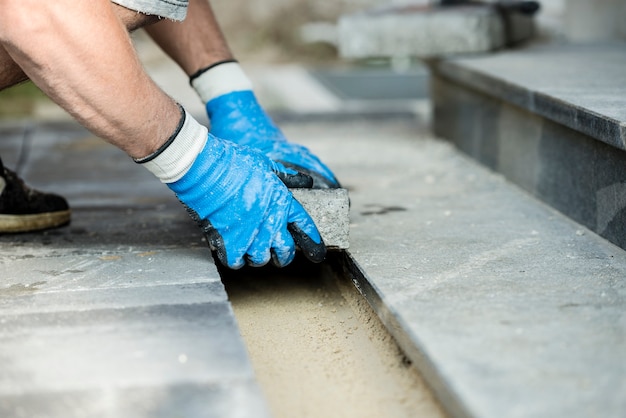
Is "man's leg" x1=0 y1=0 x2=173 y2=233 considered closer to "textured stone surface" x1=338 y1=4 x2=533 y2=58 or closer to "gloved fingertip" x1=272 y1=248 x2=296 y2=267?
"gloved fingertip" x1=272 y1=248 x2=296 y2=267

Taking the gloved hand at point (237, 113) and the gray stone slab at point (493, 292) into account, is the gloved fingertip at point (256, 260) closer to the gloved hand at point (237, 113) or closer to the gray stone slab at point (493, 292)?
the gray stone slab at point (493, 292)

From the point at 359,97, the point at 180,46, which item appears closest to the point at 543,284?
the point at 180,46

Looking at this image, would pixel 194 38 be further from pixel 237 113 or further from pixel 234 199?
pixel 234 199

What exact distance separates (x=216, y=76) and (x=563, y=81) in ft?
3.45

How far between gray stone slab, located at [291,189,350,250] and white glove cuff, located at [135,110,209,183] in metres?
0.27

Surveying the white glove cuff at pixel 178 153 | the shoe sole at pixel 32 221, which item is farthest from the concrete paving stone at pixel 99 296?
the shoe sole at pixel 32 221

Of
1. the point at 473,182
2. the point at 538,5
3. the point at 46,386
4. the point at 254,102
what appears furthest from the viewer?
the point at 538,5

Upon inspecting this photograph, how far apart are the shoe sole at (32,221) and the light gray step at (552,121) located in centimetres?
139

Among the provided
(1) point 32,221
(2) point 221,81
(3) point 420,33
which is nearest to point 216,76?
(2) point 221,81

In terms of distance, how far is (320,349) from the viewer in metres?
1.78

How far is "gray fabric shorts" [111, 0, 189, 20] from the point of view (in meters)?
1.85

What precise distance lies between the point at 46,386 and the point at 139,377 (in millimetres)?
146

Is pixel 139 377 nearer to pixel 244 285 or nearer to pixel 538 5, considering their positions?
pixel 244 285

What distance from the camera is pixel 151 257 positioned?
6.67 ft
